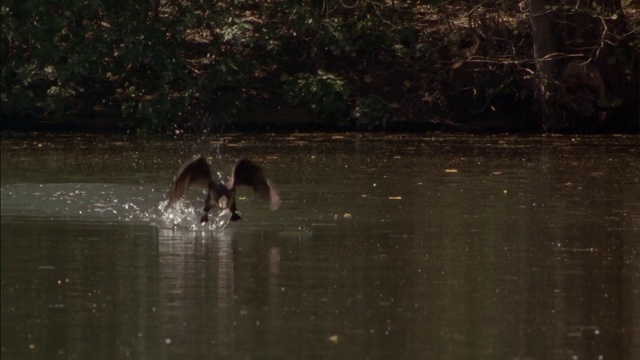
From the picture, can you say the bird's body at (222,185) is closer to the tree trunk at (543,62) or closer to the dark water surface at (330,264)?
the dark water surface at (330,264)

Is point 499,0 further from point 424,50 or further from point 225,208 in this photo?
point 225,208

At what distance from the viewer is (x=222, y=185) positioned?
11.8 metres

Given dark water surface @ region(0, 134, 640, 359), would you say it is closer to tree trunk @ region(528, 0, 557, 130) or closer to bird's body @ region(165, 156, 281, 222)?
bird's body @ region(165, 156, 281, 222)

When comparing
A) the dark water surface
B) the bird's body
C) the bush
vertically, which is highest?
the bush

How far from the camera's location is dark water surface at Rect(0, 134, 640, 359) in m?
7.67

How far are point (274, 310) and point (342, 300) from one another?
481 millimetres

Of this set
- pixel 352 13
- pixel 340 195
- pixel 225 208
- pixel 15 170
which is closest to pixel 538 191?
pixel 340 195

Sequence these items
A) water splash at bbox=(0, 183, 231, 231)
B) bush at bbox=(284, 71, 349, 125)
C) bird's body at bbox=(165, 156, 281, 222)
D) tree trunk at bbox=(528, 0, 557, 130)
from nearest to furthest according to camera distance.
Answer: bird's body at bbox=(165, 156, 281, 222), water splash at bbox=(0, 183, 231, 231), bush at bbox=(284, 71, 349, 125), tree trunk at bbox=(528, 0, 557, 130)

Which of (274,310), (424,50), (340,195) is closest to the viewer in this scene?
(274,310)

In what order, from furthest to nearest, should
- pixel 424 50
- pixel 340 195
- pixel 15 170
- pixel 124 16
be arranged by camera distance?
pixel 424 50 < pixel 124 16 < pixel 15 170 < pixel 340 195

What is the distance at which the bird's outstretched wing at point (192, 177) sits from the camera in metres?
11.6

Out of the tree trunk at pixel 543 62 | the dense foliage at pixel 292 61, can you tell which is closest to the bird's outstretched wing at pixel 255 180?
the dense foliage at pixel 292 61

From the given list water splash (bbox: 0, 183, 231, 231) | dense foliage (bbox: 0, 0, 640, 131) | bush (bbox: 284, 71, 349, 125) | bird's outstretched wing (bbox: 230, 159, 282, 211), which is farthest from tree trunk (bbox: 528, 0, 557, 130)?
bird's outstretched wing (bbox: 230, 159, 282, 211)

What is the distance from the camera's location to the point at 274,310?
831cm
